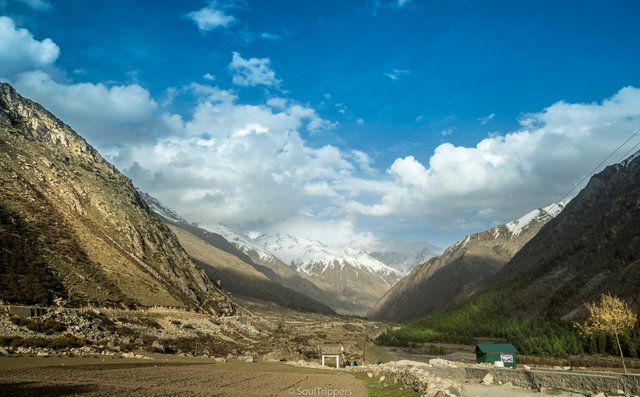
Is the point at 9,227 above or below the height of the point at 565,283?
above

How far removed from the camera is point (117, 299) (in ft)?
266

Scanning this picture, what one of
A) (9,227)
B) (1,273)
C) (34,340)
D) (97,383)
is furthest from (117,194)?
(97,383)

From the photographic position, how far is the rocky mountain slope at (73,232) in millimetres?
73188

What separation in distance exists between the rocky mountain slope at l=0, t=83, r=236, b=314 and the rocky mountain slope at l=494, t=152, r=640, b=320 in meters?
104

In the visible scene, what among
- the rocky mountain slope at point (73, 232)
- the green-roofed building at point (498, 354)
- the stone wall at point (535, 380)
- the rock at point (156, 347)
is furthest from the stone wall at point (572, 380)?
the rocky mountain slope at point (73, 232)

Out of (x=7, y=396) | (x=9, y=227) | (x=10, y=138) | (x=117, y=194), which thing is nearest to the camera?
(x=7, y=396)

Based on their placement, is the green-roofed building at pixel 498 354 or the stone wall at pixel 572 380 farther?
the green-roofed building at pixel 498 354

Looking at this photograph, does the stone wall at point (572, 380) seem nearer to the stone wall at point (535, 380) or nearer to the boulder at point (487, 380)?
the stone wall at point (535, 380)

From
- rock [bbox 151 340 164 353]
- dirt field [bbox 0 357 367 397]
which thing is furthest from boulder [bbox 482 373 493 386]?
rock [bbox 151 340 164 353]

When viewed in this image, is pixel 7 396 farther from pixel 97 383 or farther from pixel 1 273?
pixel 1 273

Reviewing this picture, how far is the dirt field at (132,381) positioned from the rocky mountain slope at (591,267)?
101 m

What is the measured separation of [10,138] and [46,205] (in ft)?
97.0

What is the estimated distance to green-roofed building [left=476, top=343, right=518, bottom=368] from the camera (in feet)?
239

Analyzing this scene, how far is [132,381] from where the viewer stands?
106ft
